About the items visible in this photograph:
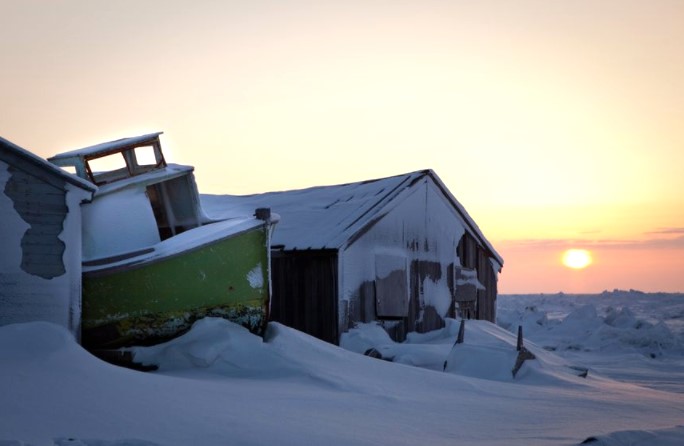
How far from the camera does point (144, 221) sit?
12.9 meters

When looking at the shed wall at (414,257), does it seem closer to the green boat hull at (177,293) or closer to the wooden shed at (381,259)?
the wooden shed at (381,259)

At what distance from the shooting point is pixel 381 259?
17.0 m

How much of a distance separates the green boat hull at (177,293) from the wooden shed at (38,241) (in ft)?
1.57

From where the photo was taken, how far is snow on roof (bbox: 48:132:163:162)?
1245 centimetres

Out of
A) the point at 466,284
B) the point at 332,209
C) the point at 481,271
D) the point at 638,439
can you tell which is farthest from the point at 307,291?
the point at 638,439

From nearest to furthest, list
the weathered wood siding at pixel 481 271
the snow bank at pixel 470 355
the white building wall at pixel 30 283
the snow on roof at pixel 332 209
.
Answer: the white building wall at pixel 30 283, the snow bank at pixel 470 355, the snow on roof at pixel 332 209, the weathered wood siding at pixel 481 271

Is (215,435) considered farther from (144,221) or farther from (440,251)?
(440,251)

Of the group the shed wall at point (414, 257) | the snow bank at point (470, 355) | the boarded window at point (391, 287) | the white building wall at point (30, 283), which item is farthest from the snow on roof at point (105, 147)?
the boarded window at point (391, 287)

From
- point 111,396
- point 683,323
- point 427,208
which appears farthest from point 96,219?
point 683,323

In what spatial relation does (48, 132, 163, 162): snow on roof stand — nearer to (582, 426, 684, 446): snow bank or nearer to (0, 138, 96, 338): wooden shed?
(0, 138, 96, 338): wooden shed

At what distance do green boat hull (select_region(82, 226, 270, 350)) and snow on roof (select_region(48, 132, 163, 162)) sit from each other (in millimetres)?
2554

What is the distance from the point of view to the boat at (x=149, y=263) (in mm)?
10906

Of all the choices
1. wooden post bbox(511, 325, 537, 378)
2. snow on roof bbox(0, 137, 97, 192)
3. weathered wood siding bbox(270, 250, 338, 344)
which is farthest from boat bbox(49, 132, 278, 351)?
wooden post bbox(511, 325, 537, 378)

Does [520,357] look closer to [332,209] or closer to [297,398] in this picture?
[297,398]
